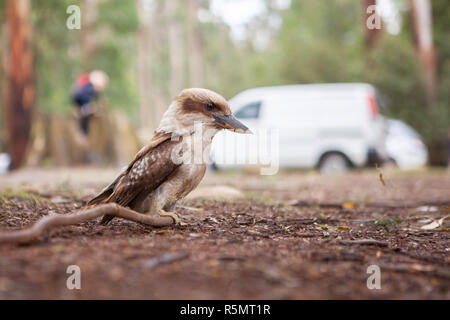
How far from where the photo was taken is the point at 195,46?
1747 inches

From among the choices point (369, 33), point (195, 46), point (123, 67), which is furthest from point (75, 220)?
point (195, 46)

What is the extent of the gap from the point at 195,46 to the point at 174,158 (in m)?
41.7

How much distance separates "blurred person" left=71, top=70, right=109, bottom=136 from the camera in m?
14.1

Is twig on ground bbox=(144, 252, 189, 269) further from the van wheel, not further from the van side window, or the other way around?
the van side window

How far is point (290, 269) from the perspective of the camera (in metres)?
2.70

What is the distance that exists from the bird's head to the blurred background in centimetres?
360

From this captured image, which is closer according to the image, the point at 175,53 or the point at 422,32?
the point at 422,32

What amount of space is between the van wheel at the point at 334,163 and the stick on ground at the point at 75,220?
11342 millimetres

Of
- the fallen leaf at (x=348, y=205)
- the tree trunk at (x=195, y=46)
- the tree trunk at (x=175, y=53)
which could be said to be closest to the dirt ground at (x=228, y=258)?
the fallen leaf at (x=348, y=205)

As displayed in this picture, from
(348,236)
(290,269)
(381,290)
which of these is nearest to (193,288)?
(290,269)

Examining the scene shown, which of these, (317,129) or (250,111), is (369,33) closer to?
(317,129)

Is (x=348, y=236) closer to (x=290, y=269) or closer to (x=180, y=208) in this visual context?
(x=290, y=269)

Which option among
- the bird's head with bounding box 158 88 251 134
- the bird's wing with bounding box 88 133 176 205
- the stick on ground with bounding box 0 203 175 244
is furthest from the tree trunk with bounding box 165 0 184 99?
the stick on ground with bounding box 0 203 175 244
